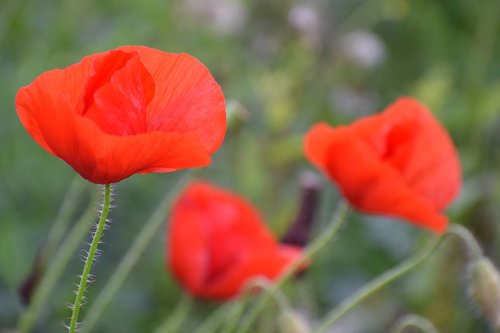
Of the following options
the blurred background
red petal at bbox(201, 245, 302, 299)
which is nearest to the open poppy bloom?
red petal at bbox(201, 245, 302, 299)

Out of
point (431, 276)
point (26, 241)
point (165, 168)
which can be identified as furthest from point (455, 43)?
point (165, 168)

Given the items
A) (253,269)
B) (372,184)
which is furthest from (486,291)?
(253,269)

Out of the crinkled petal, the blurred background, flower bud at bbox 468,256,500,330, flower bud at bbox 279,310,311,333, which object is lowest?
the blurred background

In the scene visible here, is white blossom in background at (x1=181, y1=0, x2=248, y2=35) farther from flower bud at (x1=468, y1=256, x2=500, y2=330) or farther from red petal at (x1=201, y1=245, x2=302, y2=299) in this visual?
flower bud at (x1=468, y1=256, x2=500, y2=330)

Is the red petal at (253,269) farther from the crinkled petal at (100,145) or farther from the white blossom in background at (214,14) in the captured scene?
the white blossom in background at (214,14)

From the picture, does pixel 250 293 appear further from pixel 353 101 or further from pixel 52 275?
pixel 353 101

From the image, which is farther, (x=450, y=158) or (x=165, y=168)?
(x=450, y=158)

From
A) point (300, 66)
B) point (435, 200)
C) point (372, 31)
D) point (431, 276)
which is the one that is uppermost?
point (435, 200)

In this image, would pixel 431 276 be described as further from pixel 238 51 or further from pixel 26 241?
pixel 238 51
